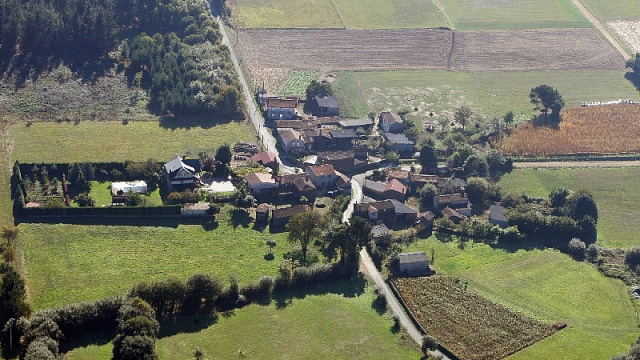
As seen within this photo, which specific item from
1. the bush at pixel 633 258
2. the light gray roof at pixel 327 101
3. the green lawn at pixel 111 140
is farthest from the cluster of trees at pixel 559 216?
the green lawn at pixel 111 140

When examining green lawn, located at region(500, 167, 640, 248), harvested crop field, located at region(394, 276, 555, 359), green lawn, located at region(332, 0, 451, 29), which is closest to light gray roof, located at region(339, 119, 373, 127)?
green lawn, located at region(500, 167, 640, 248)

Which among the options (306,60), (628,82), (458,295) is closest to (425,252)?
(458,295)

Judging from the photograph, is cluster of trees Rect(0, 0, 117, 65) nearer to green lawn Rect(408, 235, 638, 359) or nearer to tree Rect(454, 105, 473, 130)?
tree Rect(454, 105, 473, 130)

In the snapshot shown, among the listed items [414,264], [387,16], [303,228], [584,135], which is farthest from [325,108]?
[387,16]

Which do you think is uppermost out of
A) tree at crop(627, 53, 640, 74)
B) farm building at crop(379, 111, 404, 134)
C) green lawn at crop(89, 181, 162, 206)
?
tree at crop(627, 53, 640, 74)

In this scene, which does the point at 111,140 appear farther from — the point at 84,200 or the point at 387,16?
the point at 387,16
